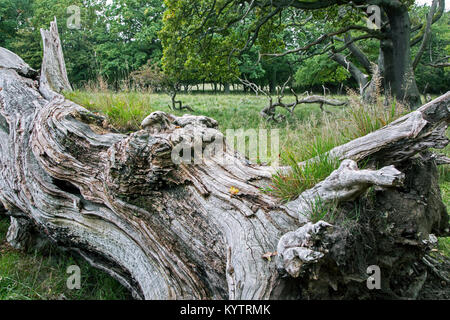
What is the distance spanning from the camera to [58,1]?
3356cm

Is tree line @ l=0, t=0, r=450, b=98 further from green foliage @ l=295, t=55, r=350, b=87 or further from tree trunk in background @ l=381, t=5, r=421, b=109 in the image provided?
tree trunk in background @ l=381, t=5, r=421, b=109

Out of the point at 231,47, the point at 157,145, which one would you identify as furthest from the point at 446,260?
the point at 231,47

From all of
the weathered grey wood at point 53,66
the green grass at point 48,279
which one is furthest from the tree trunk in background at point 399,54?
the green grass at point 48,279

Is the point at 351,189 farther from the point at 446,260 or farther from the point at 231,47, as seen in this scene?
the point at 231,47

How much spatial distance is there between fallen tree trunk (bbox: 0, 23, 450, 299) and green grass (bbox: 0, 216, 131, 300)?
259mm

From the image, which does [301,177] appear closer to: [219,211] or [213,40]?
[219,211]

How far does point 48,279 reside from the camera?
11.7ft

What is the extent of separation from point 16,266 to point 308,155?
3.74 meters

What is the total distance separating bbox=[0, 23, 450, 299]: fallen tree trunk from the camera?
2266mm

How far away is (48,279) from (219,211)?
224 centimetres

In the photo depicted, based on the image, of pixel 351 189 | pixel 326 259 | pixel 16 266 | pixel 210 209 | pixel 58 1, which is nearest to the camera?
pixel 326 259

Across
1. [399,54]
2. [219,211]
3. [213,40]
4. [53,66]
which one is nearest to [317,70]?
[399,54]

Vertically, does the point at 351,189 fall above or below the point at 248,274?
above

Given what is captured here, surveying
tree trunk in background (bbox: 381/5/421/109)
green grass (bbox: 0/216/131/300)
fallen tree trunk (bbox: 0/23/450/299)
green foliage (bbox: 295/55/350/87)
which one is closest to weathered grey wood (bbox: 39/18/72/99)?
fallen tree trunk (bbox: 0/23/450/299)
